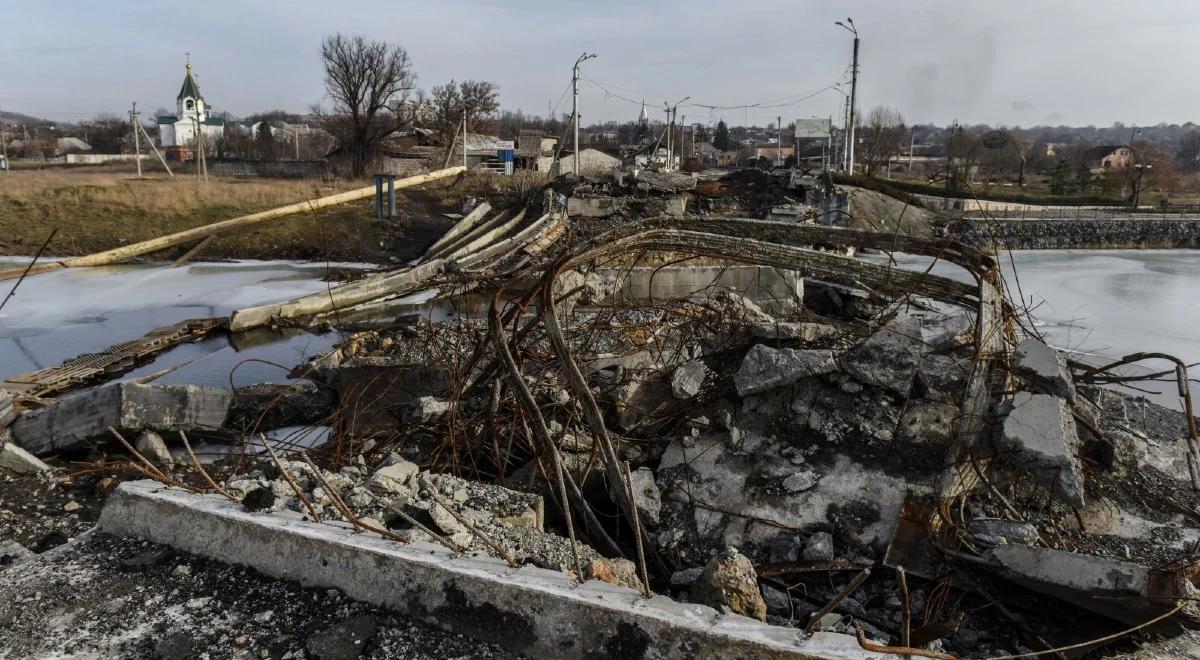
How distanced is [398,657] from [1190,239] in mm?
31983

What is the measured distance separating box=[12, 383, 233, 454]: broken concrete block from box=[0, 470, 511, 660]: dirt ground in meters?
2.25

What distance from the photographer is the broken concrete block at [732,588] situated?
2998 millimetres

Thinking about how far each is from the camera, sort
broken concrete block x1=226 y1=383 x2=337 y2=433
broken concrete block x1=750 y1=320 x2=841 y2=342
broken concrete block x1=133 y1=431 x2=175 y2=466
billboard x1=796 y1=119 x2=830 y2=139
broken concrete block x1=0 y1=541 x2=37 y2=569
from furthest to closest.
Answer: billboard x1=796 y1=119 x2=830 y2=139 < broken concrete block x1=226 y1=383 x2=337 y2=433 < broken concrete block x1=133 y1=431 x2=175 y2=466 < broken concrete block x1=750 y1=320 x2=841 y2=342 < broken concrete block x1=0 y1=541 x2=37 y2=569

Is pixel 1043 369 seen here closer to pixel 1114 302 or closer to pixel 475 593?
pixel 475 593

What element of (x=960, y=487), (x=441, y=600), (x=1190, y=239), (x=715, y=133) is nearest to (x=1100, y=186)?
(x=1190, y=239)

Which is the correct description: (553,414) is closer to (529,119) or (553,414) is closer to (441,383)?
(441,383)

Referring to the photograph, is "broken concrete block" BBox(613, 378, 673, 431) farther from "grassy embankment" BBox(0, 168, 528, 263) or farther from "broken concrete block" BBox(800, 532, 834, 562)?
"grassy embankment" BBox(0, 168, 528, 263)

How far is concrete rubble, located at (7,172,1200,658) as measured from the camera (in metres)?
2.76

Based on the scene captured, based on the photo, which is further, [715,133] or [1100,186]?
[715,133]

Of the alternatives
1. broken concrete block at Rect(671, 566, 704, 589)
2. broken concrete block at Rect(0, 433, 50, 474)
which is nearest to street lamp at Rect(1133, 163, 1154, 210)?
broken concrete block at Rect(671, 566, 704, 589)

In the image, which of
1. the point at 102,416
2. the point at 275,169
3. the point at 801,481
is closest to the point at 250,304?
the point at 102,416

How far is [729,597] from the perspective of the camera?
300 cm

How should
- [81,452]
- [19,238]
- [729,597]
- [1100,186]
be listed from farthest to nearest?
[1100,186]
[19,238]
[81,452]
[729,597]

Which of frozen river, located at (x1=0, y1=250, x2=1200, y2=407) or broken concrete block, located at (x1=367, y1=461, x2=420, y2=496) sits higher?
broken concrete block, located at (x1=367, y1=461, x2=420, y2=496)
